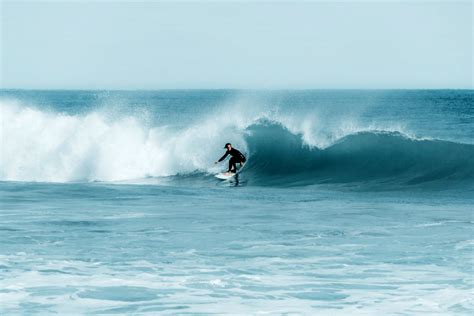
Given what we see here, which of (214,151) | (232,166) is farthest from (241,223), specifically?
(214,151)

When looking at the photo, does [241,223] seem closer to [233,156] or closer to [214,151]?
[233,156]

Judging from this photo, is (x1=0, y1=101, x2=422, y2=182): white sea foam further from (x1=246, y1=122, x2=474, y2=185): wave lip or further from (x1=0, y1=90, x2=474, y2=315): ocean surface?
(x1=246, y1=122, x2=474, y2=185): wave lip

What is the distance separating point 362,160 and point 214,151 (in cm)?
492

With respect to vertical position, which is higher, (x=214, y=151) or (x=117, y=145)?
(x=117, y=145)

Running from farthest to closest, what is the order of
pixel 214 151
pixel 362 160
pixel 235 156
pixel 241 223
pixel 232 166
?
pixel 214 151 < pixel 362 160 < pixel 232 166 < pixel 235 156 < pixel 241 223

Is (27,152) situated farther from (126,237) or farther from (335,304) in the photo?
(335,304)

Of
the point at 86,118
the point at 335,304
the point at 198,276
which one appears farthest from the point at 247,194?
the point at 86,118

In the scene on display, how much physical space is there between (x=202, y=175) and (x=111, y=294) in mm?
14187

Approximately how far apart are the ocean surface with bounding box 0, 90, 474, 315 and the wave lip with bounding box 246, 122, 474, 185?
0.06m

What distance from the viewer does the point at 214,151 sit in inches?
Answer: 946

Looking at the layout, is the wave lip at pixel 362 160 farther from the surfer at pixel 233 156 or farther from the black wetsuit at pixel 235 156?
the black wetsuit at pixel 235 156

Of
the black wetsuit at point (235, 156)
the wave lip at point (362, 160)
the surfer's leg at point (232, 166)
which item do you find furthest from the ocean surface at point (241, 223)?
the black wetsuit at point (235, 156)

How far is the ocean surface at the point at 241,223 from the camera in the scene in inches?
303

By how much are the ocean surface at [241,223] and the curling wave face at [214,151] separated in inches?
2.4
